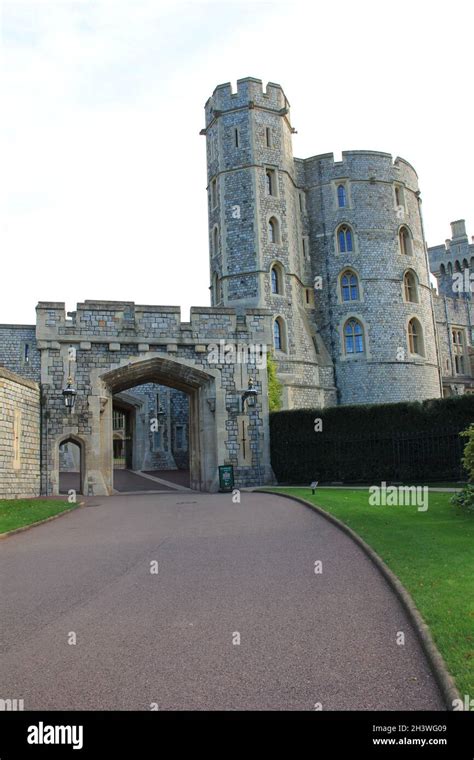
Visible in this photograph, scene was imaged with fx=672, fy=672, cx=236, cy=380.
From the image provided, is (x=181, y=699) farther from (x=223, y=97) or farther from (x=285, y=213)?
(x=223, y=97)

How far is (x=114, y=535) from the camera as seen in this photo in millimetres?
11906

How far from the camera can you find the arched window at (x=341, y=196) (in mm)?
41281

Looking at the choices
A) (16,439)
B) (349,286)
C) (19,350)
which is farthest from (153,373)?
(349,286)

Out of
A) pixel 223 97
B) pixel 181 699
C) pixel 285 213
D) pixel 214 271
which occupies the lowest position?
pixel 181 699

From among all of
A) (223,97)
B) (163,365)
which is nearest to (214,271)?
(223,97)

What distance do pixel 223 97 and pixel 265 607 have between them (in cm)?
3660

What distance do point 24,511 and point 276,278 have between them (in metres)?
24.4

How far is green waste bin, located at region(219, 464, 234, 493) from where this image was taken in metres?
24.1

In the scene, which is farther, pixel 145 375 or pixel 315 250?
pixel 315 250

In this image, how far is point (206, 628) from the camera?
19.2 ft

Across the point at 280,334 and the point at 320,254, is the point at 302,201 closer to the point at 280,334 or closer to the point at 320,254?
the point at 320,254

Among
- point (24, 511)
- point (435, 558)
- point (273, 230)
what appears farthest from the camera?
point (273, 230)

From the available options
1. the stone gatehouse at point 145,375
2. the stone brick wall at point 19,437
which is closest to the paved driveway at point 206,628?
the stone brick wall at point 19,437

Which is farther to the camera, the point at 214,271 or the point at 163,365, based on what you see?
the point at 214,271
